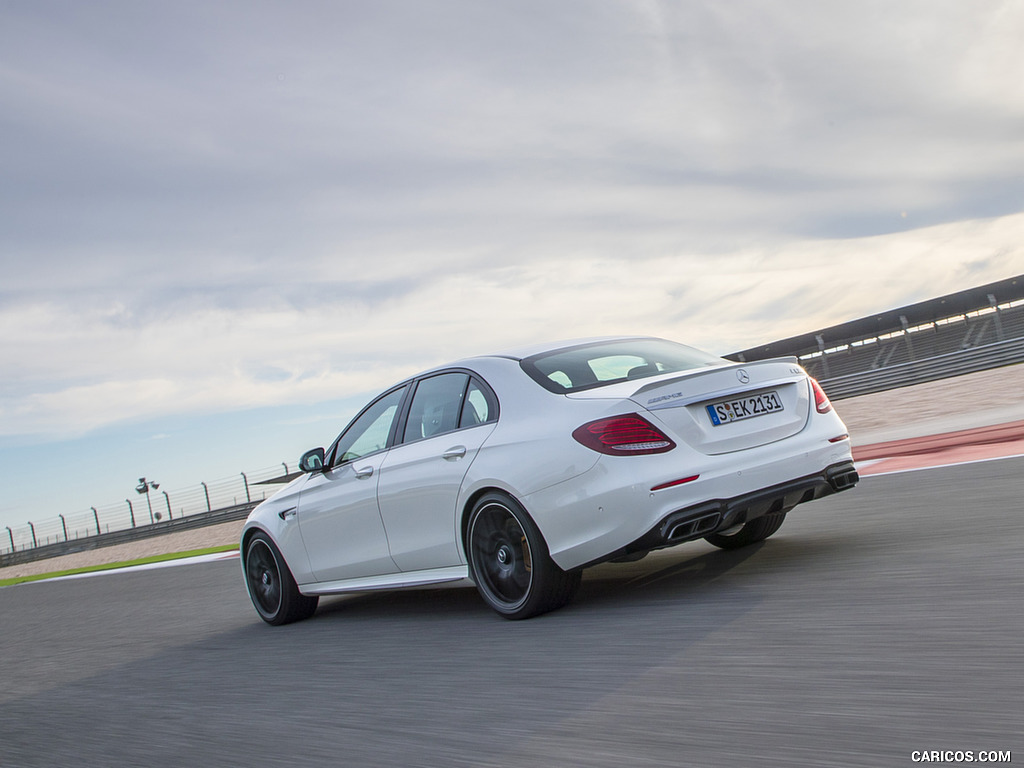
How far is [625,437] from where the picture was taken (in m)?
4.85

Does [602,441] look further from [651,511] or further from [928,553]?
[928,553]

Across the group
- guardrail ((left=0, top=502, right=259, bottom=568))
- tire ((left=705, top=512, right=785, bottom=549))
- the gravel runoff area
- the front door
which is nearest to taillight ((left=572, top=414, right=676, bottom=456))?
the front door

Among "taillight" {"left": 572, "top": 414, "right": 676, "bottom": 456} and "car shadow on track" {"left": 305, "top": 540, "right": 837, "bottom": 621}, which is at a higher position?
"taillight" {"left": 572, "top": 414, "right": 676, "bottom": 456}

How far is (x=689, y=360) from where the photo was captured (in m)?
5.76

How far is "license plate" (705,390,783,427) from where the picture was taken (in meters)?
5.05

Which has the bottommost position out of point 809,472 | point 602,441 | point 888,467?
point 888,467

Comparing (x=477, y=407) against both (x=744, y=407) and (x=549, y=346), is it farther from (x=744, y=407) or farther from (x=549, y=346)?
(x=744, y=407)

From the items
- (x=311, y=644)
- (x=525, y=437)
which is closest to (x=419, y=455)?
(x=525, y=437)

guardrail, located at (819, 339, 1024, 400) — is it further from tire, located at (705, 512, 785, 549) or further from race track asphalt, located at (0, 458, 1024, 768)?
tire, located at (705, 512, 785, 549)

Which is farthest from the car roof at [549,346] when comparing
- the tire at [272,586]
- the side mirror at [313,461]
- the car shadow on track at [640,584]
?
the tire at [272,586]

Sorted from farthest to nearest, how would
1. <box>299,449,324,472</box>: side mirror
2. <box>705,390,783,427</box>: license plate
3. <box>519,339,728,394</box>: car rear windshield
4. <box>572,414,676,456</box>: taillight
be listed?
<box>299,449,324,472</box>: side mirror < <box>519,339,728,394</box>: car rear windshield < <box>705,390,783,427</box>: license plate < <box>572,414,676,456</box>: taillight

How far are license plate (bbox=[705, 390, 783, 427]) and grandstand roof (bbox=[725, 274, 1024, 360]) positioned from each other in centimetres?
5057

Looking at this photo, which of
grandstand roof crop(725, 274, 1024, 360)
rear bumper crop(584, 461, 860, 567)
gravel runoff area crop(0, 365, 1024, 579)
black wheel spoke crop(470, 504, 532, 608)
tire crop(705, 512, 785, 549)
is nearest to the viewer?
rear bumper crop(584, 461, 860, 567)

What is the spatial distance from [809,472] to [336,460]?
3.19 meters
